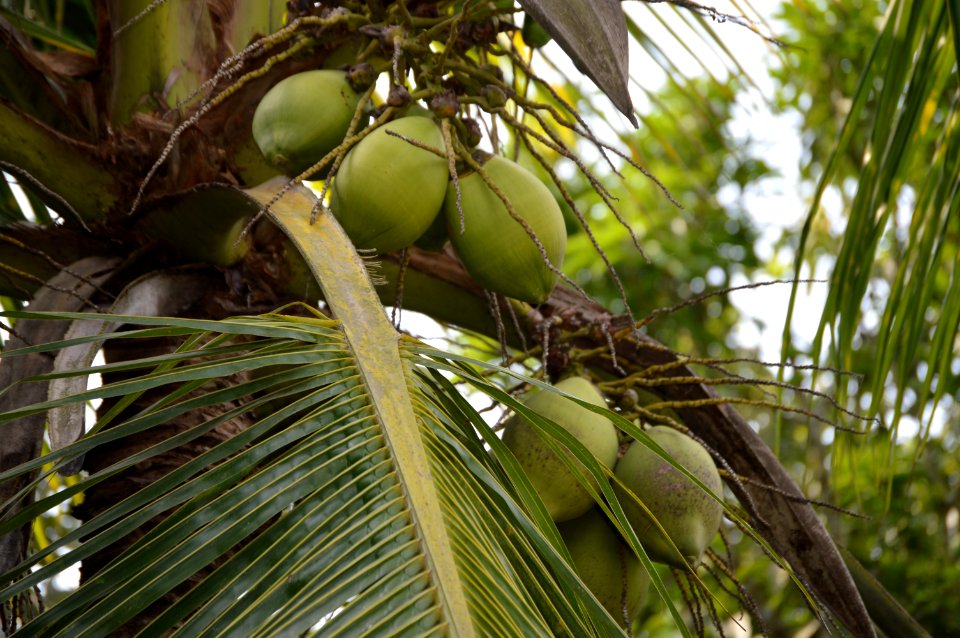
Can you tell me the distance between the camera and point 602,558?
122 cm

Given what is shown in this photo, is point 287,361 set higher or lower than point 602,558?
higher

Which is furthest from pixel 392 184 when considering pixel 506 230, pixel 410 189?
pixel 506 230

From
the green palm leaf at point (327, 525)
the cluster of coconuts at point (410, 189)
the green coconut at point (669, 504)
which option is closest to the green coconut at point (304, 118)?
the cluster of coconuts at point (410, 189)

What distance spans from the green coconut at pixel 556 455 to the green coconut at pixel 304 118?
0.41 m

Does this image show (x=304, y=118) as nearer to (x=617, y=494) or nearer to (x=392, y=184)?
(x=392, y=184)

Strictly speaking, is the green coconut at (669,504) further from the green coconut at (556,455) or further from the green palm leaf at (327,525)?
the green palm leaf at (327,525)

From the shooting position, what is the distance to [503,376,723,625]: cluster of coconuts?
3.84 feet

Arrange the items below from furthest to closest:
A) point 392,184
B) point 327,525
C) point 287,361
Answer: point 392,184 → point 287,361 → point 327,525

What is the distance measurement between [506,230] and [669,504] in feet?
1.21

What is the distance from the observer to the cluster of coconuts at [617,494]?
1.17m

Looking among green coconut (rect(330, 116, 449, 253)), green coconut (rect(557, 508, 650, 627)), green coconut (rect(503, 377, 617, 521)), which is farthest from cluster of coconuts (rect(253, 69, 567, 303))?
green coconut (rect(557, 508, 650, 627))

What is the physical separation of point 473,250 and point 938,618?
2.84 metres

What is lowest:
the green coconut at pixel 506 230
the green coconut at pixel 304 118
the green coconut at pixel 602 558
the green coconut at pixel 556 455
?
the green coconut at pixel 602 558

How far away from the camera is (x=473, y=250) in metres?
1.18
